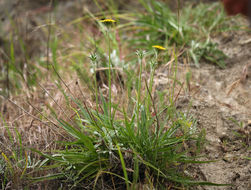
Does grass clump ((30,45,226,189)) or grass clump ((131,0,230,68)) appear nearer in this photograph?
grass clump ((30,45,226,189))

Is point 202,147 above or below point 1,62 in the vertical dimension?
below

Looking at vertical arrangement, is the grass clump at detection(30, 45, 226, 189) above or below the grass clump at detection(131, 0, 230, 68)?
below

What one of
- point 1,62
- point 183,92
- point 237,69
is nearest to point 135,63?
point 183,92

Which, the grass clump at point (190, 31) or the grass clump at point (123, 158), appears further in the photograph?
the grass clump at point (190, 31)

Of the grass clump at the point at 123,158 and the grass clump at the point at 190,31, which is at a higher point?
the grass clump at the point at 190,31

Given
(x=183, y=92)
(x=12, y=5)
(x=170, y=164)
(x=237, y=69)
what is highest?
(x=12, y=5)

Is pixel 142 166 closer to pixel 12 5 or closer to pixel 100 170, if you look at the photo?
pixel 100 170

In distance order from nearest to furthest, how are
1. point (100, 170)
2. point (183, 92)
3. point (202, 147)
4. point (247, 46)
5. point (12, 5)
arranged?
point (100, 170) → point (202, 147) → point (183, 92) → point (247, 46) → point (12, 5)

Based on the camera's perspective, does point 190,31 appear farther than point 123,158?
Yes

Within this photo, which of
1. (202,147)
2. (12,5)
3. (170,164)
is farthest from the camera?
(12,5)

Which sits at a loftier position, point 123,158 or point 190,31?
point 190,31

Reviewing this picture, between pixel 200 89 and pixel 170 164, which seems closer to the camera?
pixel 170 164
